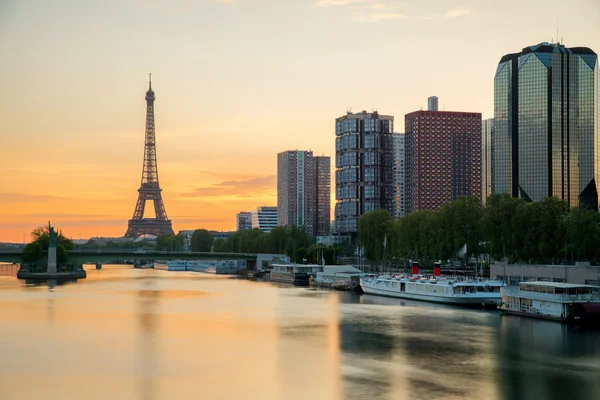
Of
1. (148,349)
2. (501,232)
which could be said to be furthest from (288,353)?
(501,232)

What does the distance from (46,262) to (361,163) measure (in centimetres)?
8755

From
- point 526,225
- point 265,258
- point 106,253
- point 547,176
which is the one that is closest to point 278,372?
point 526,225

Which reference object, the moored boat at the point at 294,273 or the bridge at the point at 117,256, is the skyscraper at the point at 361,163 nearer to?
the bridge at the point at 117,256

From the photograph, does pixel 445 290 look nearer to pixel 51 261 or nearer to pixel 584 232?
pixel 584 232

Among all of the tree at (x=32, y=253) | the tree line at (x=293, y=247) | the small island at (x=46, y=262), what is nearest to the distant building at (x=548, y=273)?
the tree line at (x=293, y=247)

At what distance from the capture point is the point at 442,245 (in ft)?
349

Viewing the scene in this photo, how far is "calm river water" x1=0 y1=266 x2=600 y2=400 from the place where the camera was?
3756 cm

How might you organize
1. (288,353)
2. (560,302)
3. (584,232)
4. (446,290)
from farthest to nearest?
(446,290), (584,232), (560,302), (288,353)

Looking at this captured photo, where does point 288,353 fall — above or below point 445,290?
below

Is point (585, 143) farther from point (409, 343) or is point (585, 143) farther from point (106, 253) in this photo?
point (409, 343)

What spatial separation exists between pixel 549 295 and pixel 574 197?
13842 cm

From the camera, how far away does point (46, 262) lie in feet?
452

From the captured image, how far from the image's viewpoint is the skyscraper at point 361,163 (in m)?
195

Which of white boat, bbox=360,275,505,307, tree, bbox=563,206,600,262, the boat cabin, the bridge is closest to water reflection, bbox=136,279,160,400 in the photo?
white boat, bbox=360,275,505,307
